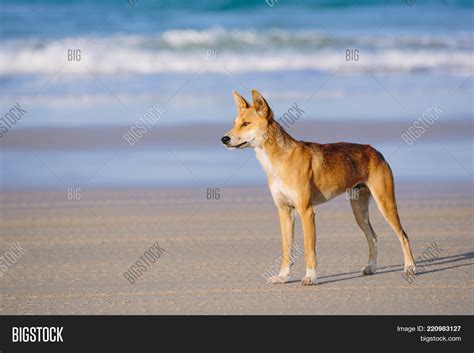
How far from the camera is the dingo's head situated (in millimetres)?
12039

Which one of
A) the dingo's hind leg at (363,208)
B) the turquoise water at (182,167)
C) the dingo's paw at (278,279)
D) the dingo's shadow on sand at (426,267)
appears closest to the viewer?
the dingo's paw at (278,279)

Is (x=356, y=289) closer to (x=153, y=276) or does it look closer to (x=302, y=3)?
(x=153, y=276)

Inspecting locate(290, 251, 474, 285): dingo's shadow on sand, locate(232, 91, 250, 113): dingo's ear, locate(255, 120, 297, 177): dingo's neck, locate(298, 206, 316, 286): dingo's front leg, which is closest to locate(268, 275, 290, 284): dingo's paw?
locate(298, 206, 316, 286): dingo's front leg

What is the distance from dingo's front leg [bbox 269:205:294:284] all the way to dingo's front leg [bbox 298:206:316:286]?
14.1 inches

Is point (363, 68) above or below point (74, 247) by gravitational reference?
above

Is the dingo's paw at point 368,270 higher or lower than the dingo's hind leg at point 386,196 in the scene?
lower

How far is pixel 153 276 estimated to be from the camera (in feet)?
43.1

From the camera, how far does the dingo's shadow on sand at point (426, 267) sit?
41.6 feet

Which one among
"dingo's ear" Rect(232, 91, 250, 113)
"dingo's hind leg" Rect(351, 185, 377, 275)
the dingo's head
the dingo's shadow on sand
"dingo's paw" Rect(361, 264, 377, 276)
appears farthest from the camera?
"dingo's hind leg" Rect(351, 185, 377, 275)

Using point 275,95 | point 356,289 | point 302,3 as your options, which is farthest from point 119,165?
point 302,3

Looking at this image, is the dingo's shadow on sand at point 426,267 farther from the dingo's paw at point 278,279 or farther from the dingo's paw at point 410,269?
the dingo's paw at point 278,279

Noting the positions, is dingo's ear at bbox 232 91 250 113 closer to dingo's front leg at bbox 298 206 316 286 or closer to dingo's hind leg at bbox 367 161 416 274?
dingo's front leg at bbox 298 206 316 286

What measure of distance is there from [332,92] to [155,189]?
10.3 meters

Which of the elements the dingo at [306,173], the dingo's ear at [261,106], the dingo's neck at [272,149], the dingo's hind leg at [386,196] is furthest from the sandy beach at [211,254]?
the dingo's ear at [261,106]
